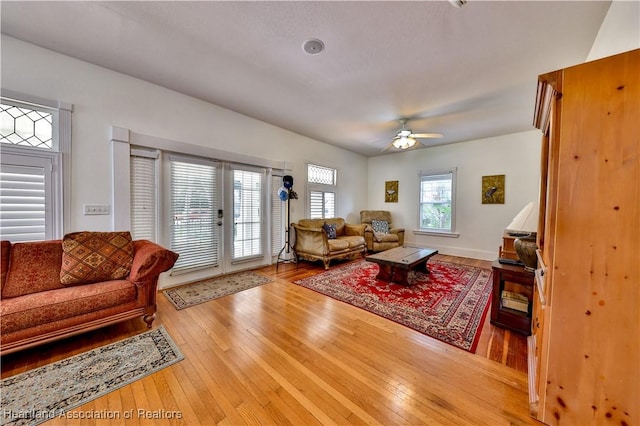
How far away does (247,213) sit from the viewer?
410 cm

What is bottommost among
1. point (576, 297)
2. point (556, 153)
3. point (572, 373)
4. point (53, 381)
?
point (53, 381)

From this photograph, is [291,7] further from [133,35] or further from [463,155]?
[463,155]

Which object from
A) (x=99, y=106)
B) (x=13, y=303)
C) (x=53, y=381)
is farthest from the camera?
(x=99, y=106)

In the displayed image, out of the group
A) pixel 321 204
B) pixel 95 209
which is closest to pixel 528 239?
pixel 321 204

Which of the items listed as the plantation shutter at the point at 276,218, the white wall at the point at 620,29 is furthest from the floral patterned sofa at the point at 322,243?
the white wall at the point at 620,29

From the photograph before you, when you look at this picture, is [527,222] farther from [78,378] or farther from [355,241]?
[78,378]

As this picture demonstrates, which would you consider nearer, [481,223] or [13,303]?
[13,303]

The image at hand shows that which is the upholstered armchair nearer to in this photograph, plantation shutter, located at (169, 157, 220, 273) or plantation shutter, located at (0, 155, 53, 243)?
plantation shutter, located at (169, 157, 220, 273)

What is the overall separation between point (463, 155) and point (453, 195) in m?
0.93

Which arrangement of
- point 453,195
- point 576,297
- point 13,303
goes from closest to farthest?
1. point 576,297
2. point 13,303
3. point 453,195

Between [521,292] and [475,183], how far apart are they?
346 cm

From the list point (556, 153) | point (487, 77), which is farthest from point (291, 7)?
point (487, 77)

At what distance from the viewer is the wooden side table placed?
2.10 m

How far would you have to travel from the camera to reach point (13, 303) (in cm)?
167
